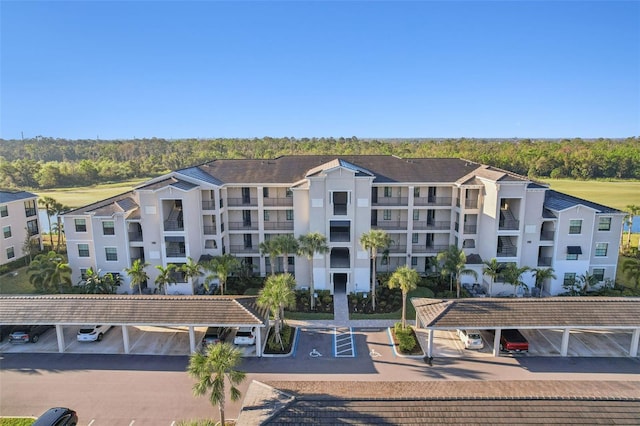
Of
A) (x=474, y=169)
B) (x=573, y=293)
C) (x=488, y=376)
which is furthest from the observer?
(x=474, y=169)

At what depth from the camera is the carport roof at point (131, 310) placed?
24.8 meters

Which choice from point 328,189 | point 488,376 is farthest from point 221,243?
point 488,376

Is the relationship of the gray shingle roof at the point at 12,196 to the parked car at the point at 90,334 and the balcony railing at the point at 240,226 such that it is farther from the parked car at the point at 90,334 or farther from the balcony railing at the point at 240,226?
the balcony railing at the point at 240,226

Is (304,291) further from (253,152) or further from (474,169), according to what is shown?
(253,152)

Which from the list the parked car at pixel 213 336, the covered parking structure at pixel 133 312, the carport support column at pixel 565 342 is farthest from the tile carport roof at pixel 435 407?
the parked car at pixel 213 336

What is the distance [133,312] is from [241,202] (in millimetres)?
16707

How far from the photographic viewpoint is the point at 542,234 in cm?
3606

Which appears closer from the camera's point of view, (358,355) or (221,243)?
(358,355)

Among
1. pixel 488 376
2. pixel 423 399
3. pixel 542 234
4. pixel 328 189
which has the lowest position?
pixel 488 376

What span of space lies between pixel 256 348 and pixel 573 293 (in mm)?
27761

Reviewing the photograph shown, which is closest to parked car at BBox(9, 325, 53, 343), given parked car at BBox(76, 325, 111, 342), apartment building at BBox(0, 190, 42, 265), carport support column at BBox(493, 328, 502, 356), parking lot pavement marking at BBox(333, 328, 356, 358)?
parked car at BBox(76, 325, 111, 342)

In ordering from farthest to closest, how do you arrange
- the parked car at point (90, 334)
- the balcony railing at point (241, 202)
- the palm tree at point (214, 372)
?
the balcony railing at point (241, 202)
the parked car at point (90, 334)
the palm tree at point (214, 372)

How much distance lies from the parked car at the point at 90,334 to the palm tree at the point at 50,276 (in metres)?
8.76

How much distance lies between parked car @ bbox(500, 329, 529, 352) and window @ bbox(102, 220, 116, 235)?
33.4 metres
